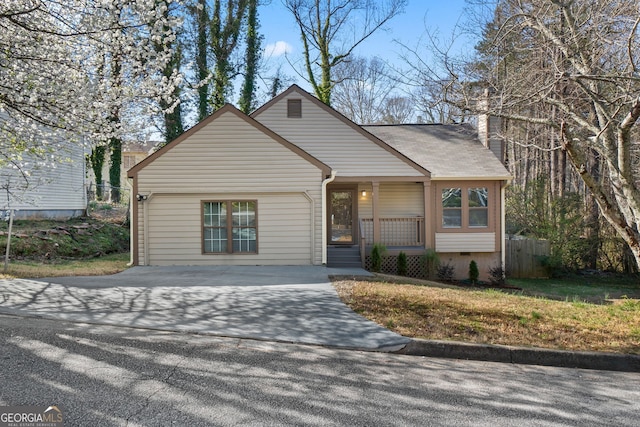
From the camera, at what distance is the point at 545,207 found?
1934cm

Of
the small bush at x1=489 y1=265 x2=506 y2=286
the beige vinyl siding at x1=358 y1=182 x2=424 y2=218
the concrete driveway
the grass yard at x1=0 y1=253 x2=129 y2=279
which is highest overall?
the beige vinyl siding at x1=358 y1=182 x2=424 y2=218

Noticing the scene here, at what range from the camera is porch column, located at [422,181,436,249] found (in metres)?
15.2

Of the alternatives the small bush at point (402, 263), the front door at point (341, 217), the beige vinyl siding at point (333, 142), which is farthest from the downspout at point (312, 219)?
the small bush at point (402, 263)

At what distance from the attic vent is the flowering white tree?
19.4 ft

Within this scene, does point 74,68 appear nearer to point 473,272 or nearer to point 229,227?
point 229,227

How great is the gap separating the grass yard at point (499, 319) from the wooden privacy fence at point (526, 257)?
870cm

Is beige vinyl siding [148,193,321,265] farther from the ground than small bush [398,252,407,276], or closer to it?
farther from the ground

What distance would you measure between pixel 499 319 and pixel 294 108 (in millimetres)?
10942

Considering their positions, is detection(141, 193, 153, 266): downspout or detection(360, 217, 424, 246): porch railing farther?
detection(360, 217, 424, 246): porch railing

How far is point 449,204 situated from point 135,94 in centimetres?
1046

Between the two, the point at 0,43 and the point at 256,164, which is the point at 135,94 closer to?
the point at 0,43

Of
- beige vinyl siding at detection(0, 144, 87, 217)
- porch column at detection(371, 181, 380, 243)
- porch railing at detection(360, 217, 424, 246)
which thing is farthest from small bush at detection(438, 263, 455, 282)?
beige vinyl siding at detection(0, 144, 87, 217)

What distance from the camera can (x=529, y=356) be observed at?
539 cm

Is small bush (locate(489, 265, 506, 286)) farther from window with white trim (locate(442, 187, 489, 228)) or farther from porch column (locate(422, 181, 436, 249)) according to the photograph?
porch column (locate(422, 181, 436, 249))
